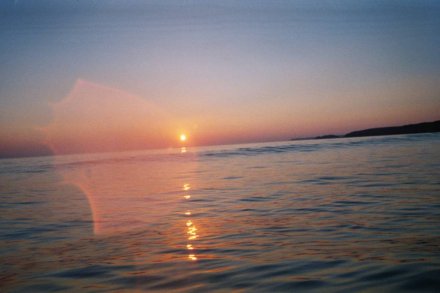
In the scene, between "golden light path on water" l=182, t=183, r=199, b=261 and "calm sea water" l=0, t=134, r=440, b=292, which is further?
"golden light path on water" l=182, t=183, r=199, b=261

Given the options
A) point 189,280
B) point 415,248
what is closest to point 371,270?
point 415,248

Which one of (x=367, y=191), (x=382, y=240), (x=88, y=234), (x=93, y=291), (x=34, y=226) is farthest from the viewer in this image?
(x=367, y=191)

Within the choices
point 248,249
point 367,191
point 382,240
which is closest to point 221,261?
point 248,249

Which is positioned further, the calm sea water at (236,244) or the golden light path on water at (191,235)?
the golden light path on water at (191,235)

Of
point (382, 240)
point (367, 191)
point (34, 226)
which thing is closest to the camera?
point (382, 240)

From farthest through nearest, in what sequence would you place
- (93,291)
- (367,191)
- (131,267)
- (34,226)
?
1. (367,191)
2. (34,226)
3. (131,267)
4. (93,291)

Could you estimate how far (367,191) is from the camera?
10648 mm

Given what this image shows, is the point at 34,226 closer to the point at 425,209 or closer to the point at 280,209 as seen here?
the point at 280,209

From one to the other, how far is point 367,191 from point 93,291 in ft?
30.0

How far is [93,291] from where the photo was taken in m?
4.12

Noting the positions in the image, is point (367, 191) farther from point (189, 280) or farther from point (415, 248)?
point (189, 280)

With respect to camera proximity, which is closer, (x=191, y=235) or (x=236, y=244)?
(x=236, y=244)

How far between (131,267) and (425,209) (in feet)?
21.3

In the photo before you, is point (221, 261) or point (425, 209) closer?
point (221, 261)
